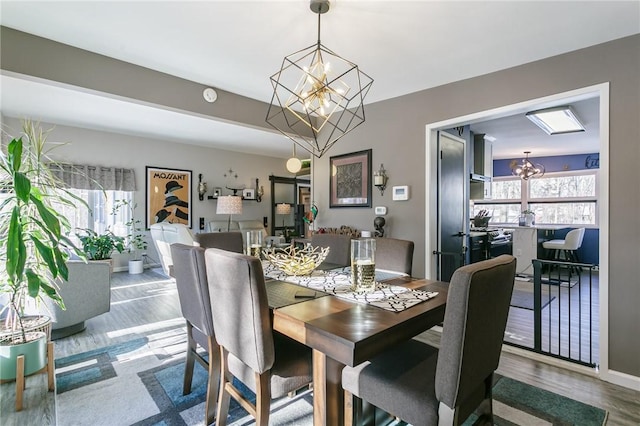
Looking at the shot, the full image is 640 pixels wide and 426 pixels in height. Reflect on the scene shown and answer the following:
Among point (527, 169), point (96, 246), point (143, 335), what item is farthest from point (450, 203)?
point (96, 246)

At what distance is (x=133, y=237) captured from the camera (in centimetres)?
593

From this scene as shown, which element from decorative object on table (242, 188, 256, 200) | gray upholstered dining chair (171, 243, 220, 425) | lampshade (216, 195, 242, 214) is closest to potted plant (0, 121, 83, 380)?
gray upholstered dining chair (171, 243, 220, 425)

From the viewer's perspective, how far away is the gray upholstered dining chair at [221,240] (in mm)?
2543

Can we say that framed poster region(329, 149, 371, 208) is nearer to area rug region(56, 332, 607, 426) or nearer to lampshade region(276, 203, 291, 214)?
area rug region(56, 332, 607, 426)

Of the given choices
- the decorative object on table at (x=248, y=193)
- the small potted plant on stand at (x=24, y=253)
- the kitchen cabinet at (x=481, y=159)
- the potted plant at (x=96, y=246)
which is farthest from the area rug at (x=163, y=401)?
the decorative object on table at (x=248, y=193)

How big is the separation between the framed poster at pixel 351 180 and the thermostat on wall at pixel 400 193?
38cm

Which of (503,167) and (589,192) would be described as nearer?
(589,192)

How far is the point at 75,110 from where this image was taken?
4379 millimetres

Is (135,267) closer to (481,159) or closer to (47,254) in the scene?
(47,254)

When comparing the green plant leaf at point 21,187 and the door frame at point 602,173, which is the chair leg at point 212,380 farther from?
the door frame at point 602,173

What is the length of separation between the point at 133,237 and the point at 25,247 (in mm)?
4737

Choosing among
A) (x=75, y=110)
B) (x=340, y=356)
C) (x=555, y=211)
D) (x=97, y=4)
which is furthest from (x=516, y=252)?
(x=75, y=110)

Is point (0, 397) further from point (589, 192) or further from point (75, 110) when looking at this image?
point (589, 192)

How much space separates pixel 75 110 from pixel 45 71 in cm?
230
